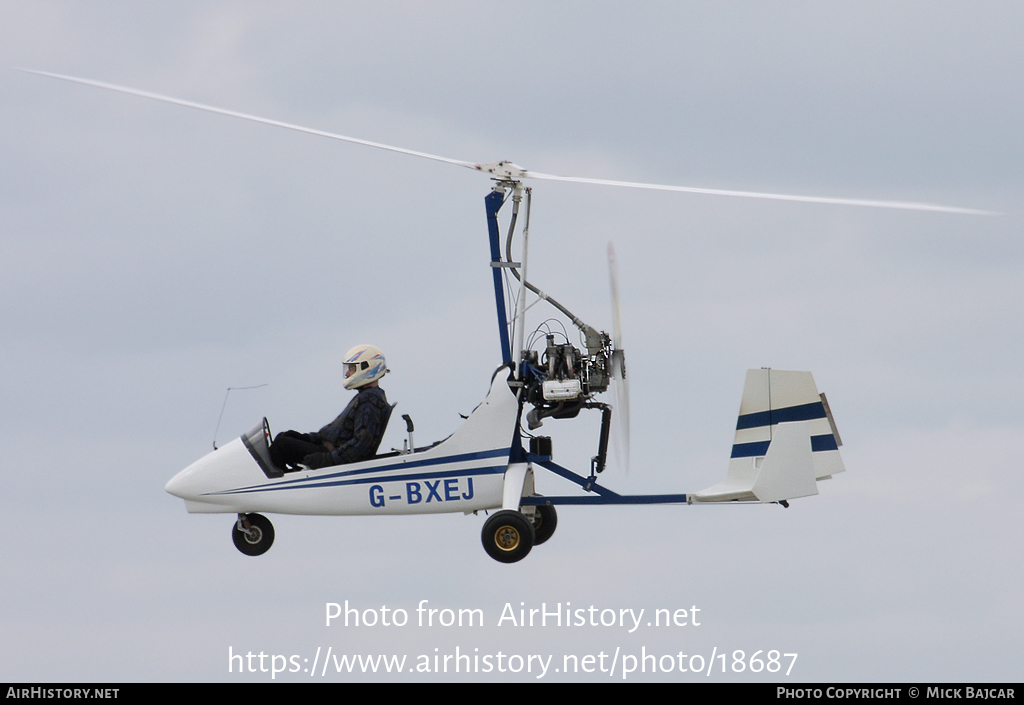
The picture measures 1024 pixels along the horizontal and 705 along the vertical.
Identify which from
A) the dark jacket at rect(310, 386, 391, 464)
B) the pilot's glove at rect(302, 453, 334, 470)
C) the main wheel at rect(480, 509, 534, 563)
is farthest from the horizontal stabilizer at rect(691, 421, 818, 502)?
the pilot's glove at rect(302, 453, 334, 470)

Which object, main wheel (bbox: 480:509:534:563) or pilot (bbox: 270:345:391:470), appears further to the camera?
pilot (bbox: 270:345:391:470)

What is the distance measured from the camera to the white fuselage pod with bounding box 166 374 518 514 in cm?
1231

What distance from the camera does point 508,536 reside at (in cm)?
1187

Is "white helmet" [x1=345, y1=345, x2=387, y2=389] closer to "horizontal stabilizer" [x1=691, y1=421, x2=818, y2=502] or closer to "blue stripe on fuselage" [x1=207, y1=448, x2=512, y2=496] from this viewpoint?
"blue stripe on fuselage" [x1=207, y1=448, x2=512, y2=496]

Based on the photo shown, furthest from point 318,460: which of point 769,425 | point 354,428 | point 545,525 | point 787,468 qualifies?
point 787,468

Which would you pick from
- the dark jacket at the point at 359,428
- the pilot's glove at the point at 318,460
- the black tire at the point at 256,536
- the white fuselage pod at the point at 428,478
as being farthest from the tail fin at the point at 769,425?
the black tire at the point at 256,536

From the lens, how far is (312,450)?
12828mm

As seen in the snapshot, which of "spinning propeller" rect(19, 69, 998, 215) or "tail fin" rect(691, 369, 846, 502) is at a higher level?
"spinning propeller" rect(19, 69, 998, 215)

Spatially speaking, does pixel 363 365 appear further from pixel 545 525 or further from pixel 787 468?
pixel 787 468

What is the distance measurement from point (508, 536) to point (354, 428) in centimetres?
197

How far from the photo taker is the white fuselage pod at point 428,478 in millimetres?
12312

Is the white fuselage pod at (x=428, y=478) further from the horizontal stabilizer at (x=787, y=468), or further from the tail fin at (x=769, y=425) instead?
the horizontal stabilizer at (x=787, y=468)

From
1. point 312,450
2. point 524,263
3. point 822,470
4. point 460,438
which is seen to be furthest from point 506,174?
point 822,470

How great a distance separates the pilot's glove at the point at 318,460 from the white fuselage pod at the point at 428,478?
68 millimetres
